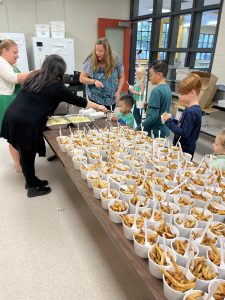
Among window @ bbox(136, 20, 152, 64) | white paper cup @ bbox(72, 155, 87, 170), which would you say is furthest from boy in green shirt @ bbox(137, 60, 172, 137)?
window @ bbox(136, 20, 152, 64)

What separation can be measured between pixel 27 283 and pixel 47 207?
0.80 metres

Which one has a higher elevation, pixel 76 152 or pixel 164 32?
pixel 164 32

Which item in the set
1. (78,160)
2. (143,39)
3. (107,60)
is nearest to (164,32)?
(143,39)

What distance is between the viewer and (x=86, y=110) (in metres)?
2.78

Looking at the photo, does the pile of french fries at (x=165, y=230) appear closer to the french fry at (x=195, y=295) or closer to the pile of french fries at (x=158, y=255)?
the pile of french fries at (x=158, y=255)

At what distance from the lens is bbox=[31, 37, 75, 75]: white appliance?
5.17m

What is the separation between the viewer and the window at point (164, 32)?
5.18 m

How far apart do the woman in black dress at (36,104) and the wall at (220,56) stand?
2.60m

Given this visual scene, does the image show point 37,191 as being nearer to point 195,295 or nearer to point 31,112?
point 31,112

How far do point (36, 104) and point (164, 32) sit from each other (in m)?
4.37

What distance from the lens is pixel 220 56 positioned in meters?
3.71

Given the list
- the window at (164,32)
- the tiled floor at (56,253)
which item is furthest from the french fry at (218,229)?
the window at (164,32)

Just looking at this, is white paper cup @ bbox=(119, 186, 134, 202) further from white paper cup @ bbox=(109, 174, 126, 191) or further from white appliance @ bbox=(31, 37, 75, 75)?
white appliance @ bbox=(31, 37, 75, 75)

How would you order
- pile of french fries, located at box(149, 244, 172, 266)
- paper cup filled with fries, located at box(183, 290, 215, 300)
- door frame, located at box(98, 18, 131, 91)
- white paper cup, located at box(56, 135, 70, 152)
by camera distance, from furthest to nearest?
door frame, located at box(98, 18, 131, 91) → white paper cup, located at box(56, 135, 70, 152) → pile of french fries, located at box(149, 244, 172, 266) → paper cup filled with fries, located at box(183, 290, 215, 300)
